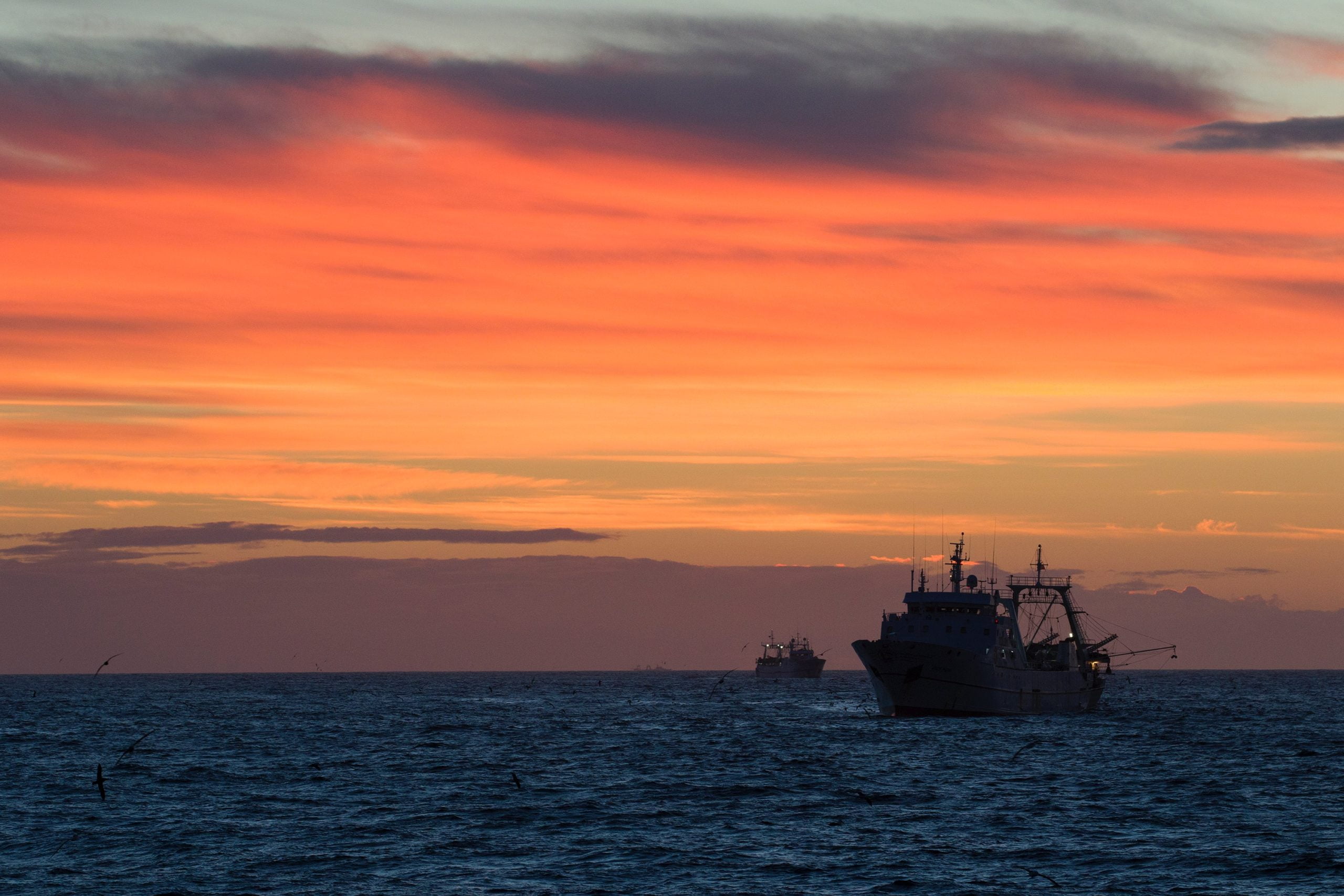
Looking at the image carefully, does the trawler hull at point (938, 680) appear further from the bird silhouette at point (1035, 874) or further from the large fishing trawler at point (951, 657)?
the bird silhouette at point (1035, 874)

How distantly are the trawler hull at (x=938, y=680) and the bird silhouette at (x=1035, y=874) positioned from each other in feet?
205

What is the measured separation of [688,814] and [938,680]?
52590 millimetres

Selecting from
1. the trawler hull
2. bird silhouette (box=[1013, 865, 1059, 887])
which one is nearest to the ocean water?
bird silhouette (box=[1013, 865, 1059, 887])

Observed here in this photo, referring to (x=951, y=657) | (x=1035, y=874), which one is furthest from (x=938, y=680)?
(x=1035, y=874)

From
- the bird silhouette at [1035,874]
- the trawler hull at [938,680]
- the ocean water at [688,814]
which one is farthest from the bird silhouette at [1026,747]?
the bird silhouette at [1035,874]

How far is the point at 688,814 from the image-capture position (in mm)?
70375

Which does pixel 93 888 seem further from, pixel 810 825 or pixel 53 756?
pixel 53 756

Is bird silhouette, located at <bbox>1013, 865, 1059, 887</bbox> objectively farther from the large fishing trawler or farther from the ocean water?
the large fishing trawler

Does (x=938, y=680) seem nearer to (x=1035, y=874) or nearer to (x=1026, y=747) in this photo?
(x=1026, y=747)

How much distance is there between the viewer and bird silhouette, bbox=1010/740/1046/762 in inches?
3826

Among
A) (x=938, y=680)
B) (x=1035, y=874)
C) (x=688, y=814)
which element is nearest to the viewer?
(x=1035, y=874)

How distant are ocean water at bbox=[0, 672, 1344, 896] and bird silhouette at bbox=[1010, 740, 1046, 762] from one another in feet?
1.45

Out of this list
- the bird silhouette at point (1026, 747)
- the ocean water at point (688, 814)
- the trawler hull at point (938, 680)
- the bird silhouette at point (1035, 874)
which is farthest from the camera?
the trawler hull at point (938, 680)

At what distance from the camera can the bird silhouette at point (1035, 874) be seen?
169ft
